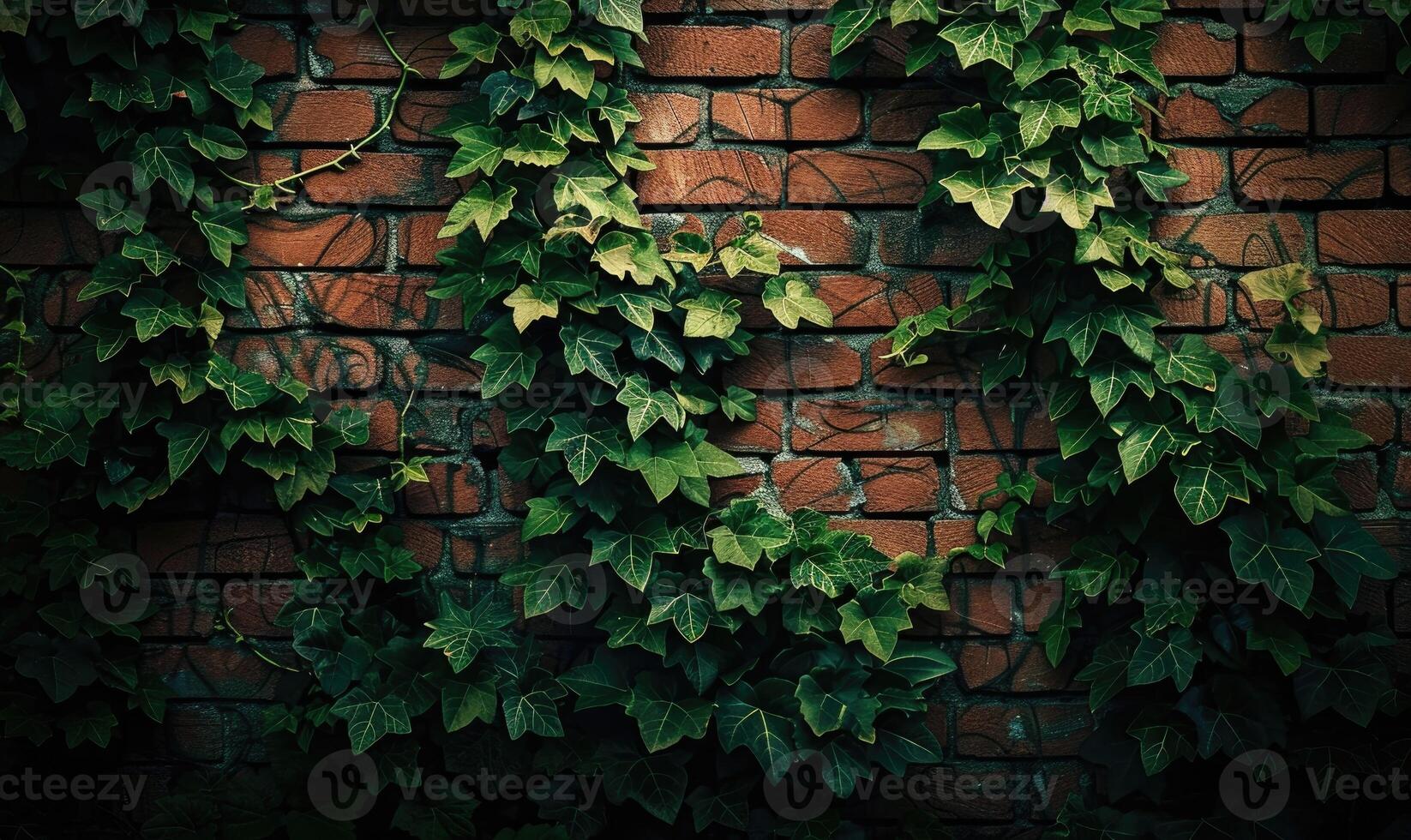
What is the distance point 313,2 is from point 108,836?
146cm

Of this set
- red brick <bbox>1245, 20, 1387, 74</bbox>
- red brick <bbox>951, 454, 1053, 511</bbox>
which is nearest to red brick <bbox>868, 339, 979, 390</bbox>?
red brick <bbox>951, 454, 1053, 511</bbox>

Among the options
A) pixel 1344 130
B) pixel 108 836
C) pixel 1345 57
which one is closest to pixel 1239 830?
pixel 1344 130

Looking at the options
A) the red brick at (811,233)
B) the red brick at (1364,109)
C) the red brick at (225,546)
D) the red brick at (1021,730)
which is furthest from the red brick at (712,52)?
the red brick at (1021,730)

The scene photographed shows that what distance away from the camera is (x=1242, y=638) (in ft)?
5.31

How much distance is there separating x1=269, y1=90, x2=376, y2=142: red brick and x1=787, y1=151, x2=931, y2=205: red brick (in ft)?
2.36

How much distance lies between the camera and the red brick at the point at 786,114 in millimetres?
1660

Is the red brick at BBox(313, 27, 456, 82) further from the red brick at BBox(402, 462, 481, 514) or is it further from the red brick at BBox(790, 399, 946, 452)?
the red brick at BBox(790, 399, 946, 452)

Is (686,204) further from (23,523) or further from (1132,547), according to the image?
(23,523)

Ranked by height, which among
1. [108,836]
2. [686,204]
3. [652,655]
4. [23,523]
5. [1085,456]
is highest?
[686,204]

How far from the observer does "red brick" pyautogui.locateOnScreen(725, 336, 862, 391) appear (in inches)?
66.4

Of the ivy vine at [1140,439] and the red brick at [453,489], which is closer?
the ivy vine at [1140,439]

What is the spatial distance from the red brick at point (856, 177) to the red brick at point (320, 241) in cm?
71

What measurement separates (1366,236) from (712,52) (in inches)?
44.1

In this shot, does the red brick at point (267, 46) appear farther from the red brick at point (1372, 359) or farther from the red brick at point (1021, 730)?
the red brick at point (1372, 359)
